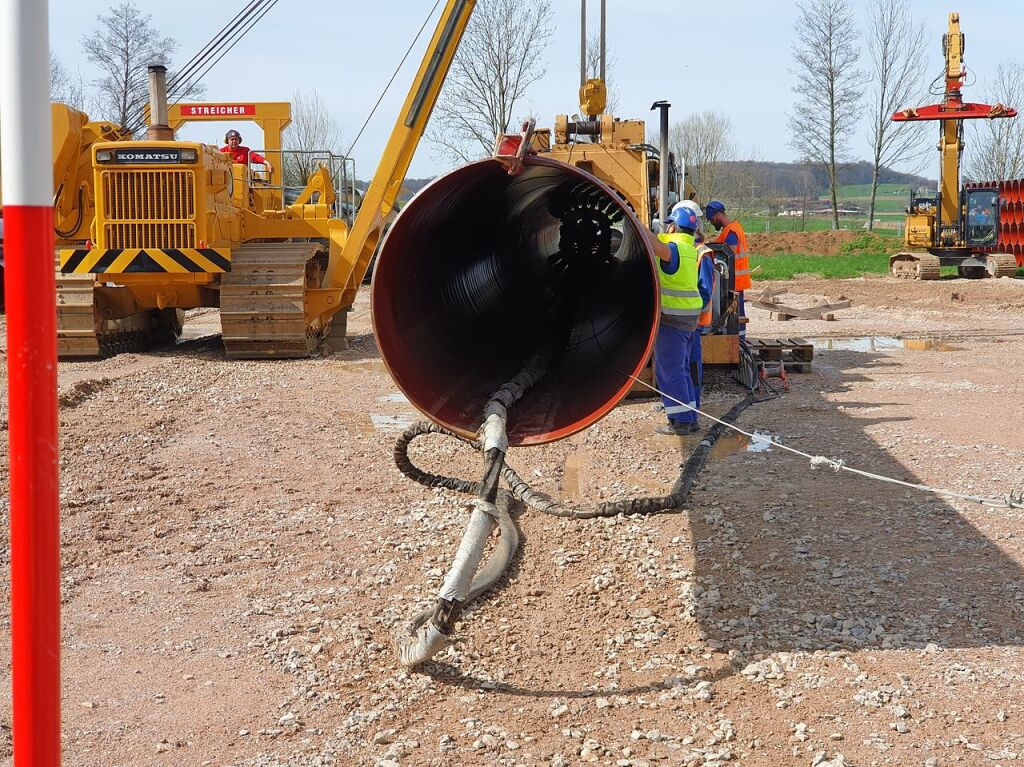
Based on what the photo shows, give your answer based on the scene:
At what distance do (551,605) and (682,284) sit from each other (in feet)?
11.9

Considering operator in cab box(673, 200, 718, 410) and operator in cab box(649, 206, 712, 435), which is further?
operator in cab box(673, 200, 718, 410)

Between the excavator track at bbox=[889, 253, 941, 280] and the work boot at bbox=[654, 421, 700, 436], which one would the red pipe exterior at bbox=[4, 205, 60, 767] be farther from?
the excavator track at bbox=[889, 253, 941, 280]

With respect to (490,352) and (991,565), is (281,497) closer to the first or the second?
(490,352)

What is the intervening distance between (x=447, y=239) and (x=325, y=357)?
6.95 m

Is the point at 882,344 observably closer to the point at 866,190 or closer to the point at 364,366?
the point at 364,366

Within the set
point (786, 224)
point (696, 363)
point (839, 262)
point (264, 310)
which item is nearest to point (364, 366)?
point (264, 310)

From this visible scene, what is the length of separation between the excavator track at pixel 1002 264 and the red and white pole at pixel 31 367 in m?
26.0

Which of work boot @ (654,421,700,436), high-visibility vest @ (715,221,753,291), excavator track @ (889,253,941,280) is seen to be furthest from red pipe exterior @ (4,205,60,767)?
excavator track @ (889,253,941,280)

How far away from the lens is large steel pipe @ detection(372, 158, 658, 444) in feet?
15.8

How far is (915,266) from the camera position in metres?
25.8

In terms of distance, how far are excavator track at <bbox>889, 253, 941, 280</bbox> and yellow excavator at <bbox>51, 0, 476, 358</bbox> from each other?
1611 centimetres

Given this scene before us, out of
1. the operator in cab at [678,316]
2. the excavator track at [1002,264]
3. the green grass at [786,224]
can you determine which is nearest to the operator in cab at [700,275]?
the operator in cab at [678,316]

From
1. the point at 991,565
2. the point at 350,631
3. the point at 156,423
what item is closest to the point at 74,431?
the point at 156,423

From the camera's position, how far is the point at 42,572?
77.2 inches
